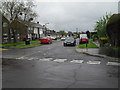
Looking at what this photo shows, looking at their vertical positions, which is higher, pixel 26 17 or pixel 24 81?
pixel 26 17

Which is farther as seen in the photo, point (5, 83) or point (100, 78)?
point (100, 78)

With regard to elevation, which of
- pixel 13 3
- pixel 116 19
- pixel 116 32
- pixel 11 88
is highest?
pixel 13 3

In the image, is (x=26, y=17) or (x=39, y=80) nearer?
(x=39, y=80)

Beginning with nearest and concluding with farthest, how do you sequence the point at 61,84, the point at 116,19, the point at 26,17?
the point at 61,84, the point at 116,19, the point at 26,17

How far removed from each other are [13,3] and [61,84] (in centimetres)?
3831

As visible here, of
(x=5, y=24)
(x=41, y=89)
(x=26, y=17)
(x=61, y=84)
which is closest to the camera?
(x=41, y=89)

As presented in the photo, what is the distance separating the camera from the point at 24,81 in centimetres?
682

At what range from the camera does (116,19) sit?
15023 mm

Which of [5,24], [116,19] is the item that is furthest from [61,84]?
[5,24]

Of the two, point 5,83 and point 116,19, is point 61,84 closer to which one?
point 5,83

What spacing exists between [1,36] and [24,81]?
38.6m

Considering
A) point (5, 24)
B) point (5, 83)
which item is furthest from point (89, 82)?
point (5, 24)

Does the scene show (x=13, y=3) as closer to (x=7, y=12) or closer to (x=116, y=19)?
(x=7, y=12)

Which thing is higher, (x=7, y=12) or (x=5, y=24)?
(x=7, y=12)
